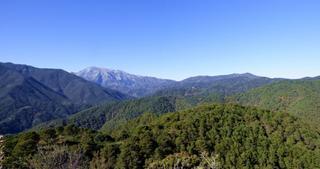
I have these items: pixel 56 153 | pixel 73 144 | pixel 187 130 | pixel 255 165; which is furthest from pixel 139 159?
pixel 56 153

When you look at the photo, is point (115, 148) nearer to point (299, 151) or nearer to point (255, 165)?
point (255, 165)

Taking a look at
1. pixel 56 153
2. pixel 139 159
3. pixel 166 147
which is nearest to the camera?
pixel 56 153

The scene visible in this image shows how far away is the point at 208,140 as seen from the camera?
87938 millimetres

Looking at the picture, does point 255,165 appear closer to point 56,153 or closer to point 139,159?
point 139,159

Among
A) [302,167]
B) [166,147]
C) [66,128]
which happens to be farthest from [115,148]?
[302,167]

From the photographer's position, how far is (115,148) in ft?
241

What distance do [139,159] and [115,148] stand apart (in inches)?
214

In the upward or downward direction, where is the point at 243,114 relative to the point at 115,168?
upward

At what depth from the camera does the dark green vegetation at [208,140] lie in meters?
71.2

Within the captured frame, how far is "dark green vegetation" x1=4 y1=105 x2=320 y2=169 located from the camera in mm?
71250

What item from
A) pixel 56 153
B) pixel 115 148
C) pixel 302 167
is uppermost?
pixel 56 153

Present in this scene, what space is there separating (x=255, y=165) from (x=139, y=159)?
27624mm

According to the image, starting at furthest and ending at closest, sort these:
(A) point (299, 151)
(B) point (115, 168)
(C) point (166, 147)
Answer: (A) point (299, 151) → (C) point (166, 147) → (B) point (115, 168)

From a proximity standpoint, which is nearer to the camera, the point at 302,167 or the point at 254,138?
the point at 302,167
